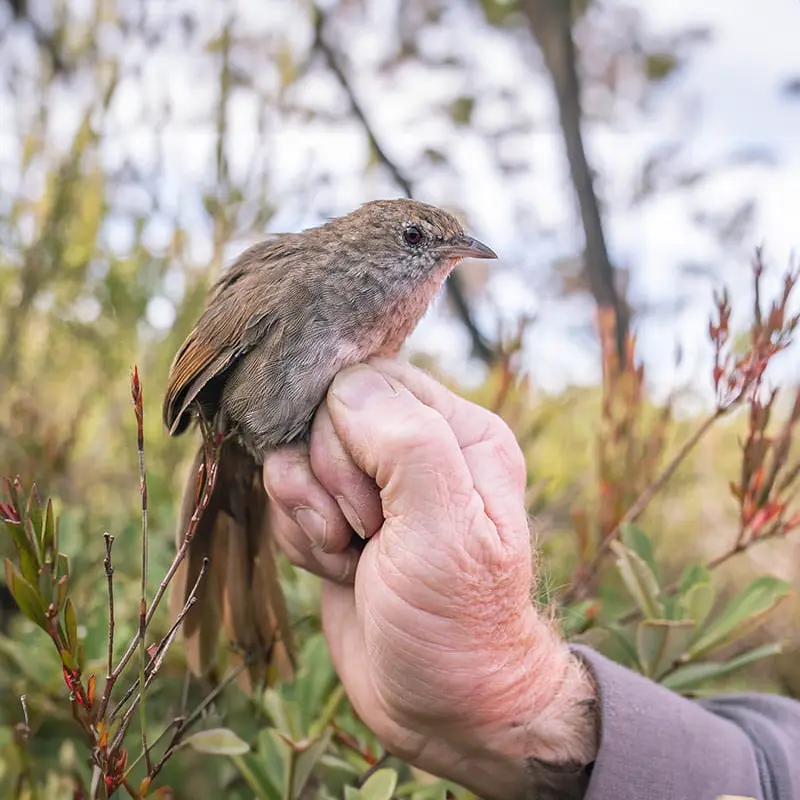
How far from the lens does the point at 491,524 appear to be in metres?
1.51

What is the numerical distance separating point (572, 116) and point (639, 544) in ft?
16.5

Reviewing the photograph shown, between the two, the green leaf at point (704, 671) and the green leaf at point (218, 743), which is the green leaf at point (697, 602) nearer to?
the green leaf at point (704, 671)

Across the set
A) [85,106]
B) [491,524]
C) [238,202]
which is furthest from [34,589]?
[85,106]

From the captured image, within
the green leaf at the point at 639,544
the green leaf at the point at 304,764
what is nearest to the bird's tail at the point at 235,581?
the green leaf at the point at 304,764

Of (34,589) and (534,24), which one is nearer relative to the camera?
(34,589)

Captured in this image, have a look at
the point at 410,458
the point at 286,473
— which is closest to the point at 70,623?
the point at 410,458

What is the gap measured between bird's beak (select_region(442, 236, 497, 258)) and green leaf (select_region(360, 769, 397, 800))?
1.31 metres

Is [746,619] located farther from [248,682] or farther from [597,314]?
[248,682]

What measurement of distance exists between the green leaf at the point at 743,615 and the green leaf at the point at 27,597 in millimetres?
1380

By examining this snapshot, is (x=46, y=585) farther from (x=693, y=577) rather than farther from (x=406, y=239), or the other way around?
(x=693, y=577)

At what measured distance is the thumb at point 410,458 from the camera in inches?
58.1

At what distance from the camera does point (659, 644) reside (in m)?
1.78

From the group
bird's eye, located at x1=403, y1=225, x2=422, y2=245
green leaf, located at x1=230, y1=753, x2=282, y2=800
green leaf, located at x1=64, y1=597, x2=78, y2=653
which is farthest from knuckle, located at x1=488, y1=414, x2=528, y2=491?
green leaf, located at x1=64, y1=597, x2=78, y2=653

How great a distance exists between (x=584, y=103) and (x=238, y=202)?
14.2 ft
